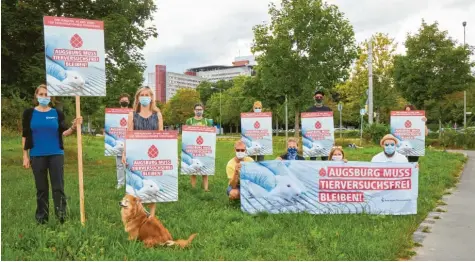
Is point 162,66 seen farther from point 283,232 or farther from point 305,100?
point 283,232

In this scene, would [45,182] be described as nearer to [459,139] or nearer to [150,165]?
[150,165]

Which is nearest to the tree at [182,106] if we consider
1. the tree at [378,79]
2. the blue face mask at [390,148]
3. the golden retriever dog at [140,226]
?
the tree at [378,79]

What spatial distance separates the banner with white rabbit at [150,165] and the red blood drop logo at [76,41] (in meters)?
1.51

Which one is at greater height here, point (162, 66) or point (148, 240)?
point (162, 66)

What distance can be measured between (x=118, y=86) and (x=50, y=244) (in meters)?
12.6

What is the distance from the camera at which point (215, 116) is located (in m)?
76.9

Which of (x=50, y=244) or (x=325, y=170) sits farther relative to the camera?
(x=325, y=170)

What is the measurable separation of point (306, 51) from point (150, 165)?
17.7 metres

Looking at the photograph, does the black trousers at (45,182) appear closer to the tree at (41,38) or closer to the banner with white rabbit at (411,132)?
the banner with white rabbit at (411,132)

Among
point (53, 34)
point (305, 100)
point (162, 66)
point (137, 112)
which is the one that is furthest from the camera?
point (162, 66)

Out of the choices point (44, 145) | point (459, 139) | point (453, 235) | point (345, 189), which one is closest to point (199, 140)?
point (345, 189)

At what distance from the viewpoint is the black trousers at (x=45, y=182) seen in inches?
249

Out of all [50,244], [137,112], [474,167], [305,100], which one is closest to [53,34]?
[137,112]

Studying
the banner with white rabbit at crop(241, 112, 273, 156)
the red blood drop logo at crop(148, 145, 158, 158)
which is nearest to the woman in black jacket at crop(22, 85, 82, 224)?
the red blood drop logo at crop(148, 145, 158, 158)
